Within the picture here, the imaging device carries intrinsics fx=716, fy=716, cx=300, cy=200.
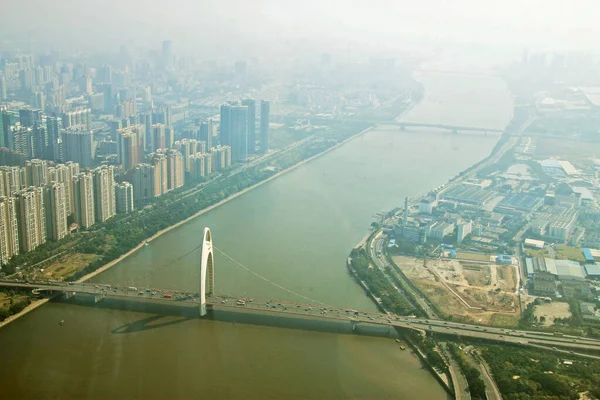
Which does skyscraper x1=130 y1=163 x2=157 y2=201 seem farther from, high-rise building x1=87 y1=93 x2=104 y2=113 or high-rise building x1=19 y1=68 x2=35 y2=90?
high-rise building x1=19 y1=68 x2=35 y2=90

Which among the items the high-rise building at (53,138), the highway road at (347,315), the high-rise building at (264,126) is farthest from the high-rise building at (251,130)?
the highway road at (347,315)

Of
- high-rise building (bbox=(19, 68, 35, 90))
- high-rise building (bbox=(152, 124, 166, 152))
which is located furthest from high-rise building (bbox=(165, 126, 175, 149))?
high-rise building (bbox=(19, 68, 35, 90))

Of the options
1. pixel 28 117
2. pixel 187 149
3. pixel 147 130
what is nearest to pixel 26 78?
pixel 28 117

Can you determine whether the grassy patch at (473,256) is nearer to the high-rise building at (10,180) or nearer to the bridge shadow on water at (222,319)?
the bridge shadow on water at (222,319)

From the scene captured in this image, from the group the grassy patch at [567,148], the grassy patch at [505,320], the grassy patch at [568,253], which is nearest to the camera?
the grassy patch at [505,320]

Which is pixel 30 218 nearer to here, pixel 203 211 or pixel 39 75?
pixel 203 211
